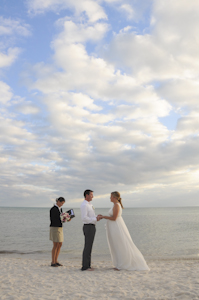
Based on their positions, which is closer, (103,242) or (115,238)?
(115,238)

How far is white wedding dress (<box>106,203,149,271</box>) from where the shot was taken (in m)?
8.16

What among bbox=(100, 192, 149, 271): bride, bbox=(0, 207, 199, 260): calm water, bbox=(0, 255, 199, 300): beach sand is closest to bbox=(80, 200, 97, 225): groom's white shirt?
bbox=(100, 192, 149, 271): bride

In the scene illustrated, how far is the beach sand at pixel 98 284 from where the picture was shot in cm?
569

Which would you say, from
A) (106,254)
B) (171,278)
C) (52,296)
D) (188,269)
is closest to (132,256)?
(171,278)

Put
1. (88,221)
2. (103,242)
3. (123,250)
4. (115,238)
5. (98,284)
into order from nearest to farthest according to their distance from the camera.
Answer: (98,284), (88,221), (123,250), (115,238), (103,242)

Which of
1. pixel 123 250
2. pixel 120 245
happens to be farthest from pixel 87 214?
pixel 123 250

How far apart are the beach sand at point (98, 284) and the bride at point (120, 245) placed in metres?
0.34

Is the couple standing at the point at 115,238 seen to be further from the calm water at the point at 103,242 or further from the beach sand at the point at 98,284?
the calm water at the point at 103,242

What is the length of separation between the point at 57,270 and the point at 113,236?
7.43 feet

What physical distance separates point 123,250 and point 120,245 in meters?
0.18

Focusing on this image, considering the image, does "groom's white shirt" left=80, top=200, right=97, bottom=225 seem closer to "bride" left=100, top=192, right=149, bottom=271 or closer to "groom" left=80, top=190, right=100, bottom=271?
"groom" left=80, top=190, right=100, bottom=271

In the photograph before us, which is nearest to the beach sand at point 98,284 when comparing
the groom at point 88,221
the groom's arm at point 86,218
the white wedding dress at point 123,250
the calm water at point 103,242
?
the white wedding dress at point 123,250

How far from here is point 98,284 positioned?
21.6 ft

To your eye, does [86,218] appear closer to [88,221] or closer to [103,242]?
[88,221]
